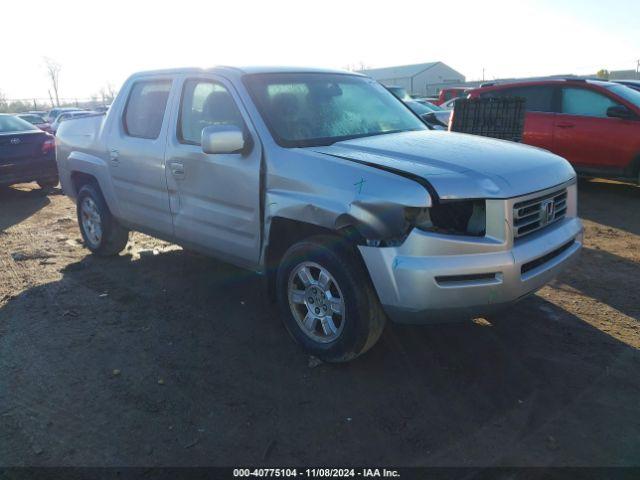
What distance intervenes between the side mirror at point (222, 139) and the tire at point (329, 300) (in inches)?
31.4

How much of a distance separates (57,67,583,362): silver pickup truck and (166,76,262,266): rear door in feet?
0.04

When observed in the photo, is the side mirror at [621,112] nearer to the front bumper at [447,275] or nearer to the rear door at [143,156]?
the front bumper at [447,275]

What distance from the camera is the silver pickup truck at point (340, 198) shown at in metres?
2.94

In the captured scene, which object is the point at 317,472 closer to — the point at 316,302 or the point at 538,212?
the point at 316,302

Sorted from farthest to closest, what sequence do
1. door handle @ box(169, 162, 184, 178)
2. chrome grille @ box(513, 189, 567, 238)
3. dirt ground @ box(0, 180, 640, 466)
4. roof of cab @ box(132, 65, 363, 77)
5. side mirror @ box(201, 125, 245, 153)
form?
door handle @ box(169, 162, 184, 178)
roof of cab @ box(132, 65, 363, 77)
side mirror @ box(201, 125, 245, 153)
chrome grille @ box(513, 189, 567, 238)
dirt ground @ box(0, 180, 640, 466)

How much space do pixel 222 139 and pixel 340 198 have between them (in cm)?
96

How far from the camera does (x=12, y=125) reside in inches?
402

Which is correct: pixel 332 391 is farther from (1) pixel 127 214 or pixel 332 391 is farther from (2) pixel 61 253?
(2) pixel 61 253

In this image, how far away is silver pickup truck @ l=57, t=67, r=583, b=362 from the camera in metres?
2.94

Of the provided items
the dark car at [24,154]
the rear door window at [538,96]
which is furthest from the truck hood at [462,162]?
the dark car at [24,154]

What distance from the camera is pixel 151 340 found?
156 inches

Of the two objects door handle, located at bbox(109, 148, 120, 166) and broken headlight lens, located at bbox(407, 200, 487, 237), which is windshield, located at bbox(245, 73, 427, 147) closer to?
broken headlight lens, located at bbox(407, 200, 487, 237)

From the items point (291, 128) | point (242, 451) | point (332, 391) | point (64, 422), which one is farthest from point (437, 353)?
point (64, 422)

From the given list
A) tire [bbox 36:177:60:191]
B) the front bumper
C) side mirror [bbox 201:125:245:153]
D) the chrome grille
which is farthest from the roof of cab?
tire [bbox 36:177:60:191]
